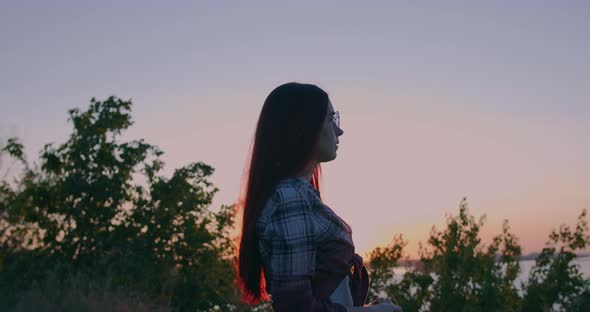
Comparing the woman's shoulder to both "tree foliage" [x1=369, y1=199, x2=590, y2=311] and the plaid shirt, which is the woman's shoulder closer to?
the plaid shirt

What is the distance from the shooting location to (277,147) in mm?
2326

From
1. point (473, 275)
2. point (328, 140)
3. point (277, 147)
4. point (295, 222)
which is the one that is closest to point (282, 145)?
point (277, 147)

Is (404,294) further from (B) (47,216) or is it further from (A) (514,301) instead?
(B) (47,216)

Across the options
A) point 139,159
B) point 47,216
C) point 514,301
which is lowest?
point 514,301

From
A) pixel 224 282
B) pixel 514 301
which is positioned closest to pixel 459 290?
pixel 514 301

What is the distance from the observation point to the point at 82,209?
13.0m

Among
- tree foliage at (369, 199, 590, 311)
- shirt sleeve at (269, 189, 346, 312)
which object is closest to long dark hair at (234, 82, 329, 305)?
shirt sleeve at (269, 189, 346, 312)

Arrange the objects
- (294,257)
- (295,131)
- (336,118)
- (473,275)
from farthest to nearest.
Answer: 1. (473,275)
2. (336,118)
3. (295,131)
4. (294,257)

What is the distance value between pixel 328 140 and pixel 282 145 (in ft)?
0.51

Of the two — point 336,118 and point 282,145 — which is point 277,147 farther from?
point 336,118

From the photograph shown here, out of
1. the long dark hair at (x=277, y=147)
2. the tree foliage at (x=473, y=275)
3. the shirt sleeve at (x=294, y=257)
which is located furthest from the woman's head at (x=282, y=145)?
the tree foliage at (x=473, y=275)

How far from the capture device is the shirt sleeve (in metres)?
2.07

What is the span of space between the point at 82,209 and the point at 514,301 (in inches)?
293

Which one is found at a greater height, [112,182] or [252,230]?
[112,182]
